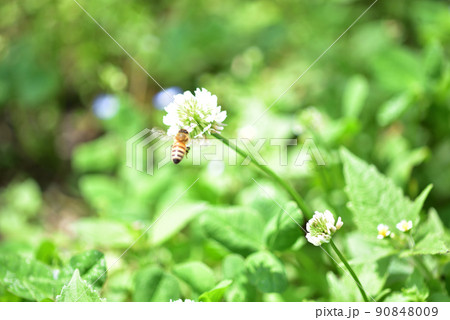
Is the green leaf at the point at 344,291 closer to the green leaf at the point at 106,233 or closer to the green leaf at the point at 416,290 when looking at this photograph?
the green leaf at the point at 416,290

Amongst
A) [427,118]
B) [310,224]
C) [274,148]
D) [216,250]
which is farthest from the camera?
[274,148]

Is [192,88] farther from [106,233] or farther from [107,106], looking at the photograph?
[106,233]

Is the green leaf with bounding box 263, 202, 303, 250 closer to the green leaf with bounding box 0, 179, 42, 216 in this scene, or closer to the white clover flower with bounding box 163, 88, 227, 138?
the white clover flower with bounding box 163, 88, 227, 138

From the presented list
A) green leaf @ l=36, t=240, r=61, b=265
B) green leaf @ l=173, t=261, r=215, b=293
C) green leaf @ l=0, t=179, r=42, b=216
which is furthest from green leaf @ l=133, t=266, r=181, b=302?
green leaf @ l=0, t=179, r=42, b=216

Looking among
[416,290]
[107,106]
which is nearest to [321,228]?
[416,290]

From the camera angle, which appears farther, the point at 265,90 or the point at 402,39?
the point at 402,39

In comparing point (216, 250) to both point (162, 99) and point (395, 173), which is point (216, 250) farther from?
point (162, 99)

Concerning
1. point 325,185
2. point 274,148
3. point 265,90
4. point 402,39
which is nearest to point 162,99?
point 265,90
